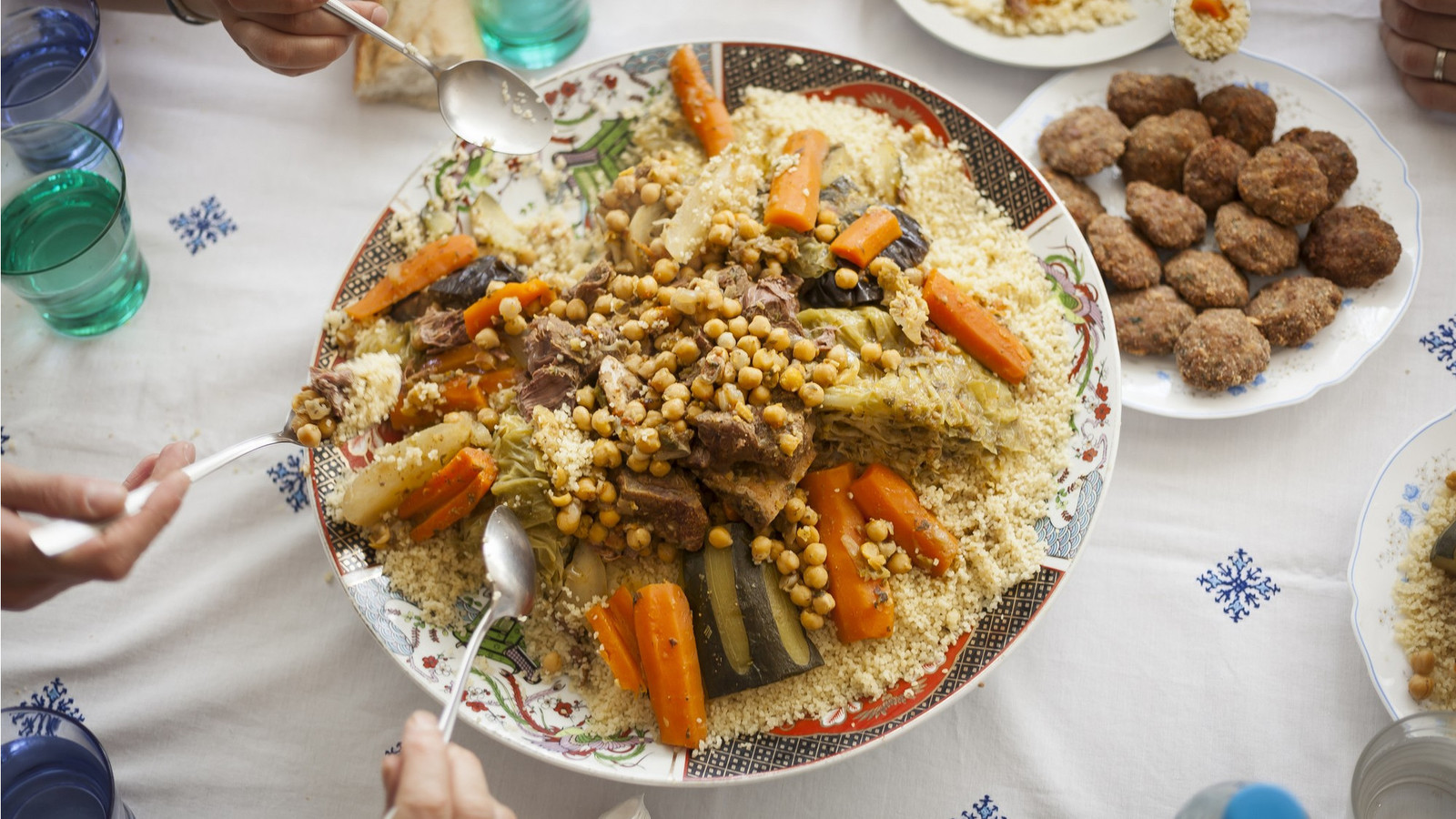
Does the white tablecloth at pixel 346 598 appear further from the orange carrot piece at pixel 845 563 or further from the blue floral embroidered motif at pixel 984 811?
the orange carrot piece at pixel 845 563

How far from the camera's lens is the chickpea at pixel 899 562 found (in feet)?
9.19

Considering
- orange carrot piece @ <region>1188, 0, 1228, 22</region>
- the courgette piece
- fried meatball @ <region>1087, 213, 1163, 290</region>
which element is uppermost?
orange carrot piece @ <region>1188, 0, 1228, 22</region>

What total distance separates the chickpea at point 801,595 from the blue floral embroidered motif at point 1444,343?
247cm

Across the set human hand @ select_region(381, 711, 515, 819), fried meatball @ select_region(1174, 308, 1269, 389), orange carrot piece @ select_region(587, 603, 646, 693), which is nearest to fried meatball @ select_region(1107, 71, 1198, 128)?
fried meatball @ select_region(1174, 308, 1269, 389)

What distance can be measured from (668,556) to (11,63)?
127 inches

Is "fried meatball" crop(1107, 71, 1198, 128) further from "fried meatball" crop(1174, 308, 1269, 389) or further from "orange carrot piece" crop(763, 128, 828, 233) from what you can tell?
"orange carrot piece" crop(763, 128, 828, 233)

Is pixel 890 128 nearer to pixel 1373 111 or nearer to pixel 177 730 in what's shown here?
pixel 1373 111

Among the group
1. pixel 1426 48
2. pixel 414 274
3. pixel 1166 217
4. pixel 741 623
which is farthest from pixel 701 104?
pixel 1426 48

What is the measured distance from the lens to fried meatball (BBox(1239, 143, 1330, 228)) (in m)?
3.23

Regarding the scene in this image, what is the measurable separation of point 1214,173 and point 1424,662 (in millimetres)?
1763

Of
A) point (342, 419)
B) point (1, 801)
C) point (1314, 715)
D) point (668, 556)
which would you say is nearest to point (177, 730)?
point (1, 801)

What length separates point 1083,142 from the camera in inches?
134

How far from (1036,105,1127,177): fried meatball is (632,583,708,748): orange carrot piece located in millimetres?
2146

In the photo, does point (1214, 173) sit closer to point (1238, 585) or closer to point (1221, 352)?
point (1221, 352)
